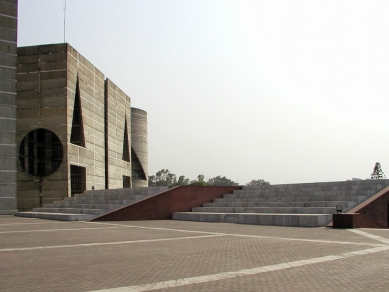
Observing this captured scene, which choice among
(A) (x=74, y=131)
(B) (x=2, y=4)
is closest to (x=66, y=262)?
(B) (x=2, y=4)

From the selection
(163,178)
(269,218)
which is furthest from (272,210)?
(163,178)

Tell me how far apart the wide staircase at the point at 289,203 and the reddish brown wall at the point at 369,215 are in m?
0.65

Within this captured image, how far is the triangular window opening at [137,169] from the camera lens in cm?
7369

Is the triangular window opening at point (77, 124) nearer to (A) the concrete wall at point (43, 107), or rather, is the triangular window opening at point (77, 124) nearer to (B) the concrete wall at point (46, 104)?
(B) the concrete wall at point (46, 104)

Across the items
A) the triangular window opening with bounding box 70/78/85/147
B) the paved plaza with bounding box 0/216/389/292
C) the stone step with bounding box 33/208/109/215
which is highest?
the triangular window opening with bounding box 70/78/85/147

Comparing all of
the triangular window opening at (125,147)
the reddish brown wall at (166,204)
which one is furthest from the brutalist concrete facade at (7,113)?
the triangular window opening at (125,147)

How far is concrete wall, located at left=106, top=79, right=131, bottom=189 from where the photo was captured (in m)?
48.8

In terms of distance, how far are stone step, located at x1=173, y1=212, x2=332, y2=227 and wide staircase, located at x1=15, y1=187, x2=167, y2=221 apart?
Result: 3.57 metres

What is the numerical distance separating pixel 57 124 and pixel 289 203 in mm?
22554

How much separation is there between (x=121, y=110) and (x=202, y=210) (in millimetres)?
33366

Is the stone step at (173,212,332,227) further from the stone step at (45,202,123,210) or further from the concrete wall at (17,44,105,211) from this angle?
the concrete wall at (17,44,105,211)

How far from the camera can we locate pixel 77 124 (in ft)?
137

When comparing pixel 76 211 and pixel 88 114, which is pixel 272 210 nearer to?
pixel 76 211

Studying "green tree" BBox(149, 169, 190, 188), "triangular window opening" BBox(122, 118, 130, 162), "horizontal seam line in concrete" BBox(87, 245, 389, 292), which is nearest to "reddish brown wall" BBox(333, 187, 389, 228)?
"horizontal seam line in concrete" BBox(87, 245, 389, 292)
